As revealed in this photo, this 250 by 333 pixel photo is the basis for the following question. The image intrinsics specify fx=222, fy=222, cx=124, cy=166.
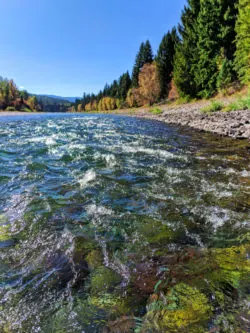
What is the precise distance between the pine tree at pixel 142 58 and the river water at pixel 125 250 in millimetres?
66484

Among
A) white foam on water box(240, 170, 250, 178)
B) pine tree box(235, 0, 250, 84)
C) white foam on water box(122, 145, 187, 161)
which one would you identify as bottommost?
white foam on water box(122, 145, 187, 161)

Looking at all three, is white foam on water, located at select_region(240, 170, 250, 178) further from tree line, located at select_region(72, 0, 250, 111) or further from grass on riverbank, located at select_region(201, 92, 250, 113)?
tree line, located at select_region(72, 0, 250, 111)

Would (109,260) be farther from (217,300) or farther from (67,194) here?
(67,194)

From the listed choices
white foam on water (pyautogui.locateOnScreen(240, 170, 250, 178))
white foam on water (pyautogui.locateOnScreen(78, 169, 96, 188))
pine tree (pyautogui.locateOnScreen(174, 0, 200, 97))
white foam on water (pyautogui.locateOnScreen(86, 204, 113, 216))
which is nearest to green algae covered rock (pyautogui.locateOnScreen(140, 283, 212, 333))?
white foam on water (pyautogui.locateOnScreen(86, 204, 113, 216))

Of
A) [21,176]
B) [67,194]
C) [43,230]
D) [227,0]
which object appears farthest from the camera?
[227,0]

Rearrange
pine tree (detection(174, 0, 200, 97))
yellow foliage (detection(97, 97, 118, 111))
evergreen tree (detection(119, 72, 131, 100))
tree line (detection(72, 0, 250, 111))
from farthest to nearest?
1. yellow foliage (detection(97, 97, 118, 111))
2. evergreen tree (detection(119, 72, 131, 100))
3. pine tree (detection(174, 0, 200, 97))
4. tree line (detection(72, 0, 250, 111))

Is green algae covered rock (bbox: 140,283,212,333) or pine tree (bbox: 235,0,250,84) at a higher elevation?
pine tree (bbox: 235,0,250,84)

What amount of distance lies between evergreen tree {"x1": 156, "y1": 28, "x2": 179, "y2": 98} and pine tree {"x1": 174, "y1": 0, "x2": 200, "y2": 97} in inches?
521

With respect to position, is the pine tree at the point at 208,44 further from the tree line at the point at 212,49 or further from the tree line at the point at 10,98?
the tree line at the point at 10,98

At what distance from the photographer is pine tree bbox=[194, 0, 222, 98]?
28667 mm

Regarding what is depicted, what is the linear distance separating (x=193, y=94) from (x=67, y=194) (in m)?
34.7

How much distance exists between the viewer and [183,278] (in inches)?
99.9

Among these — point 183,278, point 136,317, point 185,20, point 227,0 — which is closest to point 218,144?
point 183,278

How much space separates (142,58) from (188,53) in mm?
34177
